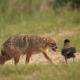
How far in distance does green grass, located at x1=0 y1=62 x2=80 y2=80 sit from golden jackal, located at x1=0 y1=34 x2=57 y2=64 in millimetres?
1171

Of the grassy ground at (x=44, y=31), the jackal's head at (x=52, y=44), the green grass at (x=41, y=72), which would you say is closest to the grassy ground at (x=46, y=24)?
the grassy ground at (x=44, y=31)

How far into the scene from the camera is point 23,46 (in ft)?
41.3

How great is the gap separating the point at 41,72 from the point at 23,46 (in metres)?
2.08

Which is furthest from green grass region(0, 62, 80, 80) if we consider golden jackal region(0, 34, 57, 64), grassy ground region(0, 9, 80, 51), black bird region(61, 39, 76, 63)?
grassy ground region(0, 9, 80, 51)

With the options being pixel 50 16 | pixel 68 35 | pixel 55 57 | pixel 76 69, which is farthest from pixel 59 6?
pixel 76 69

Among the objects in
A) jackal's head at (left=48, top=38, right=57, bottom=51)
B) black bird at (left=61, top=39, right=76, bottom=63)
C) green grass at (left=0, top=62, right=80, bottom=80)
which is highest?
jackal's head at (left=48, top=38, right=57, bottom=51)

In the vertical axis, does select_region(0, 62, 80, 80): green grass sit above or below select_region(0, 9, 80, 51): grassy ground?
below

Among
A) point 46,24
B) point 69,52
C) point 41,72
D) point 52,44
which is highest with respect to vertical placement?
point 46,24

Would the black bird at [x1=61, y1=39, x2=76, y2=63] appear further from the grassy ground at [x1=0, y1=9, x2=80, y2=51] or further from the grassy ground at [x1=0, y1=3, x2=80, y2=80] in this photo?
the grassy ground at [x1=0, y1=9, x2=80, y2=51]

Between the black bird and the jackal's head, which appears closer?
the black bird

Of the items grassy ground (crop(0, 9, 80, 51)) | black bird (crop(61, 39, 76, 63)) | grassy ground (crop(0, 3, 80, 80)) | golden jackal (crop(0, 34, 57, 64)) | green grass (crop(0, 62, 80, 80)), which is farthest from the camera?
grassy ground (crop(0, 9, 80, 51))

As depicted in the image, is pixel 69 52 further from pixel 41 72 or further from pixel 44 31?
pixel 44 31

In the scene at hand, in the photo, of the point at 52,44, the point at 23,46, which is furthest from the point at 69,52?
the point at 23,46

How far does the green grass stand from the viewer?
10.1m
